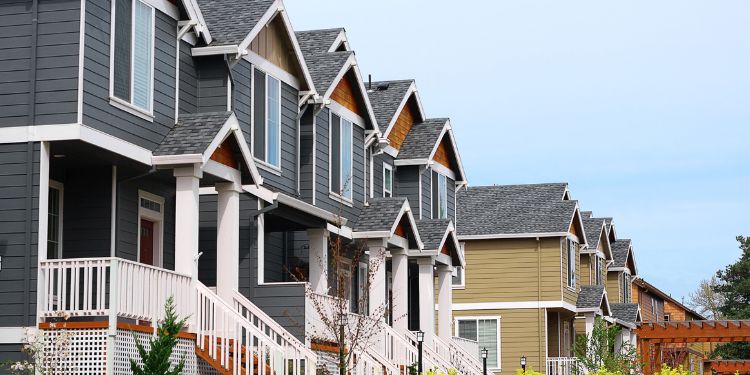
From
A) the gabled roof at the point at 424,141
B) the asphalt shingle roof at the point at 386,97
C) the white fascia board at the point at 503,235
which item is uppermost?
the asphalt shingle roof at the point at 386,97

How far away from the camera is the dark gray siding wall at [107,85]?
844 inches

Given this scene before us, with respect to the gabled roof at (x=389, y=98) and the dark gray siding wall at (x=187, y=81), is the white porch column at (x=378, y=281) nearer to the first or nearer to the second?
the gabled roof at (x=389, y=98)

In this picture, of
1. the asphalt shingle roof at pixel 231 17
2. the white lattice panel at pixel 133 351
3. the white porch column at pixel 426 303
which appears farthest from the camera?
the white porch column at pixel 426 303

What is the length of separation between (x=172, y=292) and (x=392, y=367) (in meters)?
7.61

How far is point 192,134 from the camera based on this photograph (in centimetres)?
2378

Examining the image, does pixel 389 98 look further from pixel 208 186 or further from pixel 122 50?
pixel 122 50

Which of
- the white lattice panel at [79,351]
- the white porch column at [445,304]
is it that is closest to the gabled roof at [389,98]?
the white porch column at [445,304]

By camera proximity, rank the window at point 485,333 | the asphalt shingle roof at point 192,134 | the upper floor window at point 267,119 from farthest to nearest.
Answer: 1. the window at point 485,333
2. the upper floor window at point 267,119
3. the asphalt shingle roof at point 192,134

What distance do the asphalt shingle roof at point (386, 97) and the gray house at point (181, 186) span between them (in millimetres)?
3741

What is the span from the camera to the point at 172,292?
22.0m

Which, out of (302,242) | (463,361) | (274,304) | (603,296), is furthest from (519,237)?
(274,304)

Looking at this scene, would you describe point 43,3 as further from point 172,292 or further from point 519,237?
point 519,237

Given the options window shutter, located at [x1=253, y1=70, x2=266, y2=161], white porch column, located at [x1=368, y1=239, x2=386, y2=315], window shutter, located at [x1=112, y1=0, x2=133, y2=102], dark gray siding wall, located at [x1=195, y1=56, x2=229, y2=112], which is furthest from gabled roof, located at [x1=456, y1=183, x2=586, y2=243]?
window shutter, located at [x1=112, y1=0, x2=133, y2=102]

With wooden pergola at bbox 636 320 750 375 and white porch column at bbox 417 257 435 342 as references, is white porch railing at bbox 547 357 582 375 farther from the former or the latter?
white porch column at bbox 417 257 435 342
